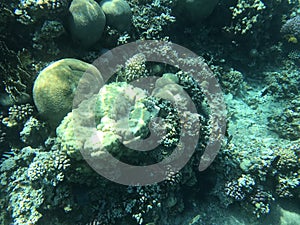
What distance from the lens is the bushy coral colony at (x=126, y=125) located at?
3.46m

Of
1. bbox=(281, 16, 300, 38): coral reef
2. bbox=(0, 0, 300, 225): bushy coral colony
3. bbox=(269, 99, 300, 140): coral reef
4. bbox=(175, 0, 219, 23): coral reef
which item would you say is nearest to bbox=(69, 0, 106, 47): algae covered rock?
bbox=(0, 0, 300, 225): bushy coral colony

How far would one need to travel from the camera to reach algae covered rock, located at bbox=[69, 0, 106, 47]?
172 inches

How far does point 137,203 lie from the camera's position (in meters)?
3.67

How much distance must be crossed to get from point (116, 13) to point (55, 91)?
234 centimetres

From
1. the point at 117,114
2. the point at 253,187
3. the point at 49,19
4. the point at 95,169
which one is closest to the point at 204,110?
the point at 253,187

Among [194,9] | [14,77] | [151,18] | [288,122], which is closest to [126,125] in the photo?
[14,77]

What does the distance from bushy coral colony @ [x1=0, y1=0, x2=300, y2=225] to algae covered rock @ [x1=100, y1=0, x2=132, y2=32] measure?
0.03 meters

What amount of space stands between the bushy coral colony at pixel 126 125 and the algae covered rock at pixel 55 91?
16 millimetres

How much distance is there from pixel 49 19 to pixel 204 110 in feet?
11.6

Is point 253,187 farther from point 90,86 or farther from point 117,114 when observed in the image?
point 90,86

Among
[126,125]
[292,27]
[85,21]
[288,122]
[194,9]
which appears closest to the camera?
[126,125]

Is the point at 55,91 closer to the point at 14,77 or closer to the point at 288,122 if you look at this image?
the point at 14,77

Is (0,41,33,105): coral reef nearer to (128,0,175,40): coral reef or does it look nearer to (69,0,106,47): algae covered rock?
(69,0,106,47): algae covered rock

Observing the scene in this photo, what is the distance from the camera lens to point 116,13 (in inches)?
195
